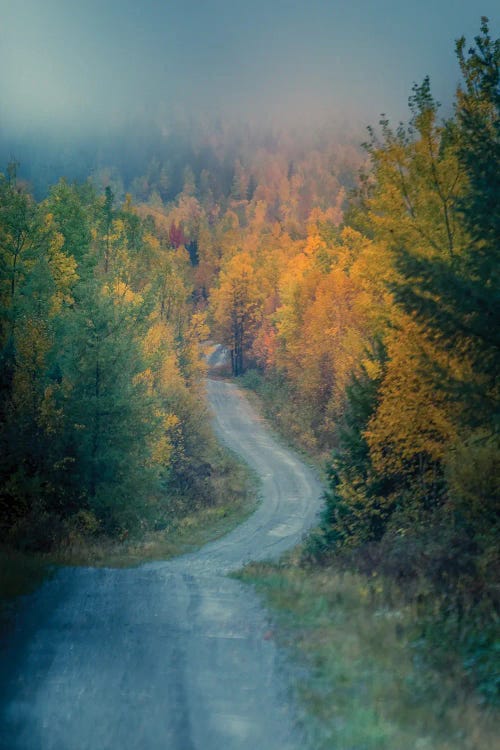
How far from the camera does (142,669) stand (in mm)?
7332

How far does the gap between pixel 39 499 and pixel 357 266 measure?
14.2 meters

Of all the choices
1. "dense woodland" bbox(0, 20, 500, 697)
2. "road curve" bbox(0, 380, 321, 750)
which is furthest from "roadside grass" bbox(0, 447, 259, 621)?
"dense woodland" bbox(0, 20, 500, 697)

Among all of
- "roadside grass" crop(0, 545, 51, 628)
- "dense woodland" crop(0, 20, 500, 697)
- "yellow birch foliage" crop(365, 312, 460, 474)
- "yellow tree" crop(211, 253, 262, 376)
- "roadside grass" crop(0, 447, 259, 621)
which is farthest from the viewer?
"yellow tree" crop(211, 253, 262, 376)

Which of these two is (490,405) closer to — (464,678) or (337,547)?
(464,678)

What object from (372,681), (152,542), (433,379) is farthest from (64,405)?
(372,681)

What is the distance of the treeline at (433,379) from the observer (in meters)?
10.5

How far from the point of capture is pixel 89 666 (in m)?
7.36

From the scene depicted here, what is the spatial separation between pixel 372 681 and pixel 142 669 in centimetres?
245

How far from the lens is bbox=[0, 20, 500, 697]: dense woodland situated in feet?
35.8

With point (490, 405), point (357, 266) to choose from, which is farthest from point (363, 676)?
point (357, 266)

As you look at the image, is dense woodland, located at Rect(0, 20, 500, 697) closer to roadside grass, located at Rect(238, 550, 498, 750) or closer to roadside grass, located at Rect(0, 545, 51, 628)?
roadside grass, located at Rect(238, 550, 498, 750)

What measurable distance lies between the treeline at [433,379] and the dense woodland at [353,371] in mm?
50

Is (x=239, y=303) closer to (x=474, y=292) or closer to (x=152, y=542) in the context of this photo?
(x=152, y=542)

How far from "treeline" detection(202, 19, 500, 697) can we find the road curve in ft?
7.85
